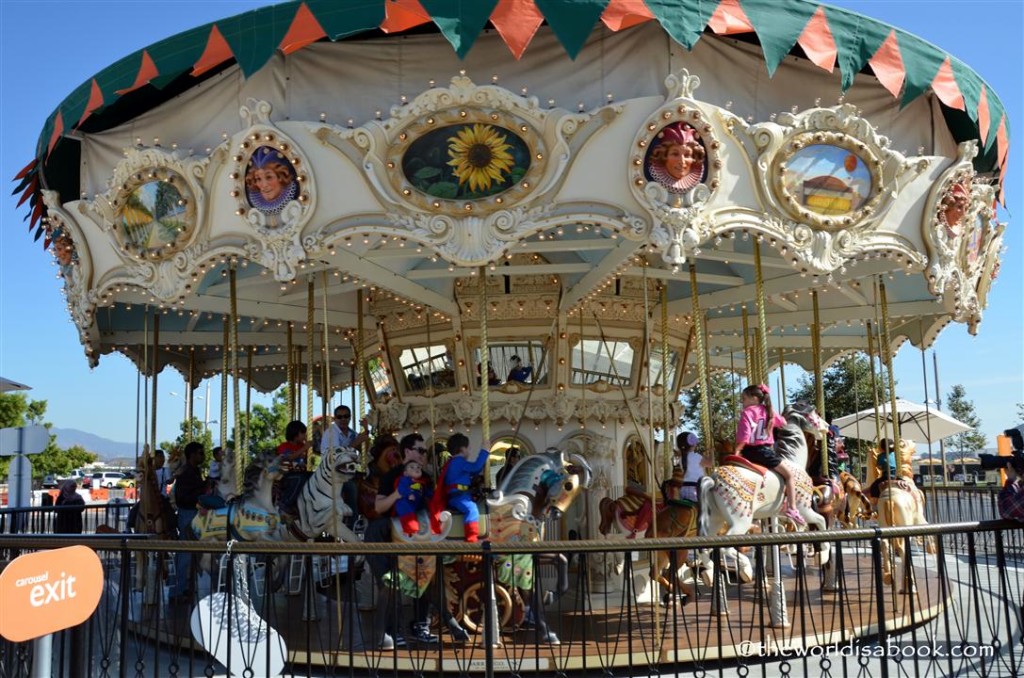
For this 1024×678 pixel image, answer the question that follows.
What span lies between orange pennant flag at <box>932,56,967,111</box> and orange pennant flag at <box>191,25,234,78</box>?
214 inches

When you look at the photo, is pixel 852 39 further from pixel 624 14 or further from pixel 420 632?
pixel 420 632

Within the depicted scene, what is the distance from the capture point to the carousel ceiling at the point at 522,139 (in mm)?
6605

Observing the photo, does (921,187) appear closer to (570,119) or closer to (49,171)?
(570,119)

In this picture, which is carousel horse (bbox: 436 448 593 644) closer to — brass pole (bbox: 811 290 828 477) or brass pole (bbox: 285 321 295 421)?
brass pole (bbox: 811 290 828 477)

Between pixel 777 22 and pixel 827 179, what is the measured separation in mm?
1264

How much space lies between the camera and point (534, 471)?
6.96 meters

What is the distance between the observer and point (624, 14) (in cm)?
640

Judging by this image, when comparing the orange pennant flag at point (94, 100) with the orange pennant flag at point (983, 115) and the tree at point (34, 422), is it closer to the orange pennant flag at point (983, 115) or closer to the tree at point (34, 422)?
the orange pennant flag at point (983, 115)

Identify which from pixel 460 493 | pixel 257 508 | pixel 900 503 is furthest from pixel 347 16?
pixel 900 503

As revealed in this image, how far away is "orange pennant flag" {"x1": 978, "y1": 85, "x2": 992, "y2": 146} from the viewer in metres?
7.85

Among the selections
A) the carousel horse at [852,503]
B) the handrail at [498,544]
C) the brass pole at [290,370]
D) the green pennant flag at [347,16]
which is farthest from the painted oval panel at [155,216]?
the carousel horse at [852,503]

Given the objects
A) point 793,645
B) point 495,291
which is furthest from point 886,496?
point 495,291

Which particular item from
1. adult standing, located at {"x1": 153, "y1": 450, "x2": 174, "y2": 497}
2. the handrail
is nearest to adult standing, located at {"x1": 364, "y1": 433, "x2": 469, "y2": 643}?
the handrail

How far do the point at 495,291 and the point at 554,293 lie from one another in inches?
24.6
